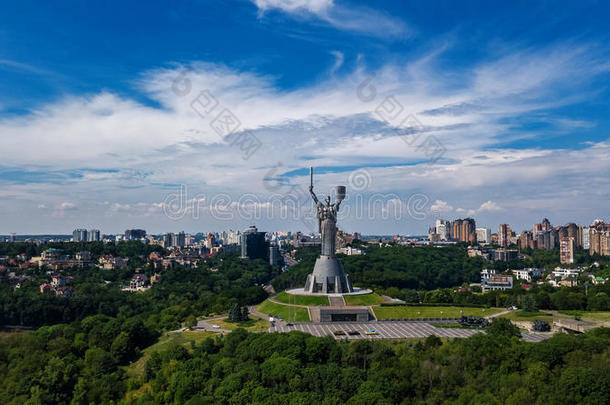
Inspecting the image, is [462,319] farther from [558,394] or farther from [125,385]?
[125,385]

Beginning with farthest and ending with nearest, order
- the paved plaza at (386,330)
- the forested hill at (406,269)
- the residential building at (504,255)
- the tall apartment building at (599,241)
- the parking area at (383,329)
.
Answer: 1. the residential building at (504,255)
2. the tall apartment building at (599,241)
3. the forested hill at (406,269)
4. the parking area at (383,329)
5. the paved plaza at (386,330)

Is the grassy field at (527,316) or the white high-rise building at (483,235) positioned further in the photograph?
the white high-rise building at (483,235)

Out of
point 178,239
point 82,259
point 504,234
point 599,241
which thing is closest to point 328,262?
point 82,259

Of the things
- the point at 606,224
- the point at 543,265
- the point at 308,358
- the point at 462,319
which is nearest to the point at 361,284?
the point at 462,319

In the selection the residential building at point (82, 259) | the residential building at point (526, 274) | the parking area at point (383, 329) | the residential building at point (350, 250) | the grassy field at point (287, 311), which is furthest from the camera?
the residential building at point (350, 250)

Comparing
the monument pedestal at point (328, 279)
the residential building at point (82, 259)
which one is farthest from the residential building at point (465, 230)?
the monument pedestal at point (328, 279)

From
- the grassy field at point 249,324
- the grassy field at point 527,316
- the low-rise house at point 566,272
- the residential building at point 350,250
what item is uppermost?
the residential building at point 350,250

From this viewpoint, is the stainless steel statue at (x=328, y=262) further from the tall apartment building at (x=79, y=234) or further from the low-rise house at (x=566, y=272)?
the tall apartment building at (x=79, y=234)
